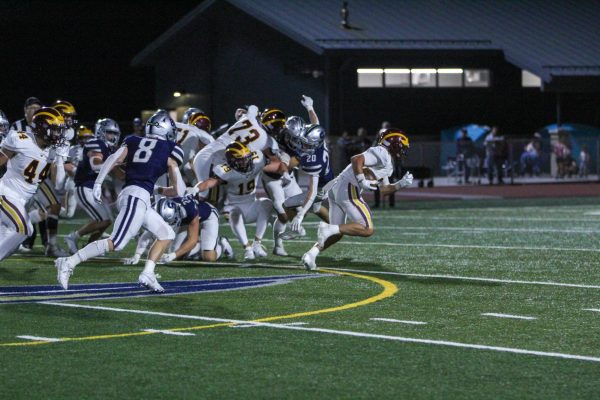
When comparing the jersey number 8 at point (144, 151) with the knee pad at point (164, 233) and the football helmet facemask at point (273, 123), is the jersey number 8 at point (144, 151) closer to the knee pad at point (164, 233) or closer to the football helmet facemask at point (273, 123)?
the knee pad at point (164, 233)

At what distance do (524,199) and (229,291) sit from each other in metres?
17.1

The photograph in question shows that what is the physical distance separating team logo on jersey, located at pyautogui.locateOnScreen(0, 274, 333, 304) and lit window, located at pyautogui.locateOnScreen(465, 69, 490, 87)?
27.7 metres

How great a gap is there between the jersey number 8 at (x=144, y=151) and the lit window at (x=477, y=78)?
94.6 feet

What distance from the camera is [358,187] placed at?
13555 mm

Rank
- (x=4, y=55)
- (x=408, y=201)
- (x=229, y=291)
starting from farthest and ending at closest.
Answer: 1. (x=4, y=55)
2. (x=408, y=201)
3. (x=229, y=291)

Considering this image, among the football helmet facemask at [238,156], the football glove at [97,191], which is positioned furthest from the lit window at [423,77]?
the football glove at [97,191]

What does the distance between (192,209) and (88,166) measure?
2.03m

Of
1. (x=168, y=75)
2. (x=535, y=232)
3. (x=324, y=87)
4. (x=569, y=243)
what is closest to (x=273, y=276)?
(x=569, y=243)

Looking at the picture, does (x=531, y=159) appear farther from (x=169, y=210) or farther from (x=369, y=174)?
(x=169, y=210)

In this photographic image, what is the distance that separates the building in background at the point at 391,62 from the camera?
3691cm

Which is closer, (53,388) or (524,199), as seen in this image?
(53,388)

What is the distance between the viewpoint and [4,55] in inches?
1565

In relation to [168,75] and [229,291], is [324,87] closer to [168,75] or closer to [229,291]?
[168,75]

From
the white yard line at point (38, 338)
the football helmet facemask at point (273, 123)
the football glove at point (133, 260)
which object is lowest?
the white yard line at point (38, 338)
